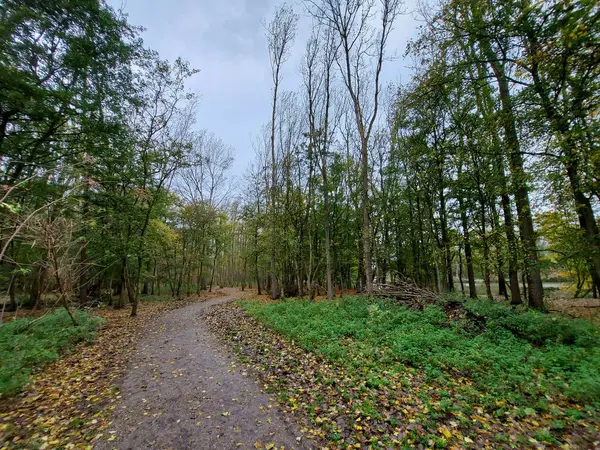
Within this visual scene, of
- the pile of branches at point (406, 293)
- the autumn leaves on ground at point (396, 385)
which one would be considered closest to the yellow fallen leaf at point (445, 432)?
the autumn leaves on ground at point (396, 385)

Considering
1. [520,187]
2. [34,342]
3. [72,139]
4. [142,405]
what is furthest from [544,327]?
[72,139]

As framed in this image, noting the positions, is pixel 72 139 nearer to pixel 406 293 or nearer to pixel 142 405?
pixel 142 405

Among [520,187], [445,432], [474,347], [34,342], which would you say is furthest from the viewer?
[520,187]

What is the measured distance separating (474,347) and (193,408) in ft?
19.3

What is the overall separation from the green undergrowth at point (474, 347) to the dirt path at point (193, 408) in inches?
78.7

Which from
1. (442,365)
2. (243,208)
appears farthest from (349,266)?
(442,365)

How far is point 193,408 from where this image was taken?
398 centimetres

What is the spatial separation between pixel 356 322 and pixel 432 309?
8.18 ft

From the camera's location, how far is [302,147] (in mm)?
15742

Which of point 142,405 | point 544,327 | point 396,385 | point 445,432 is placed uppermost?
point 544,327

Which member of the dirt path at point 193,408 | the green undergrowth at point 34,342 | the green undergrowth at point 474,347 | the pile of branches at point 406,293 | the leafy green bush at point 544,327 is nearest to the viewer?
the dirt path at point 193,408

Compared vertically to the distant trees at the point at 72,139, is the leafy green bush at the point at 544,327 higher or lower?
lower

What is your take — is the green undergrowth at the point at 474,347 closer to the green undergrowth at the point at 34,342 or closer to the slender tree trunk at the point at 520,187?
the slender tree trunk at the point at 520,187

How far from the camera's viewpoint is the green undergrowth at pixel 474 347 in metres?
3.93
